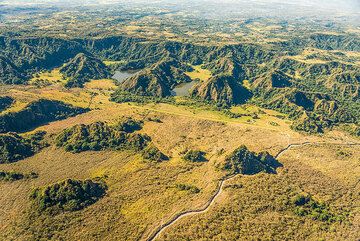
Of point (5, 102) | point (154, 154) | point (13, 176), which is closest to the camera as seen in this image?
point (13, 176)

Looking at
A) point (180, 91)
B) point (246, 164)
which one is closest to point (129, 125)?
point (246, 164)

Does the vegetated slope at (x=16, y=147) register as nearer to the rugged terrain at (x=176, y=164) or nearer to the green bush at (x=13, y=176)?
the rugged terrain at (x=176, y=164)

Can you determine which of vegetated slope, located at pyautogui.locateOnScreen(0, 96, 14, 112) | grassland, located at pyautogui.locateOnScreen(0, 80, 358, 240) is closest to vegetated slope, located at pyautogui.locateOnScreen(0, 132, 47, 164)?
grassland, located at pyautogui.locateOnScreen(0, 80, 358, 240)

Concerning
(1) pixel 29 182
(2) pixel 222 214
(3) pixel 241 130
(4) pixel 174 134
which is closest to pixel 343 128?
(3) pixel 241 130

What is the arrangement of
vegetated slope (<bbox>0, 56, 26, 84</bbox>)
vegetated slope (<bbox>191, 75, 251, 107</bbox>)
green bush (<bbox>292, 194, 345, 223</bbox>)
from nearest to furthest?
1. green bush (<bbox>292, 194, 345, 223</bbox>)
2. vegetated slope (<bbox>191, 75, 251, 107</bbox>)
3. vegetated slope (<bbox>0, 56, 26, 84</bbox>)

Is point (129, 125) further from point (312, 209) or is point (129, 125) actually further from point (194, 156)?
point (312, 209)

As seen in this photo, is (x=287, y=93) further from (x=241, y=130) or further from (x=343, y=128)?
(x=241, y=130)

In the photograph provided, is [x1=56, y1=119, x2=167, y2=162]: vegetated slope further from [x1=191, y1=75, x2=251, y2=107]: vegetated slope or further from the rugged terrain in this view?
[x1=191, y1=75, x2=251, y2=107]: vegetated slope

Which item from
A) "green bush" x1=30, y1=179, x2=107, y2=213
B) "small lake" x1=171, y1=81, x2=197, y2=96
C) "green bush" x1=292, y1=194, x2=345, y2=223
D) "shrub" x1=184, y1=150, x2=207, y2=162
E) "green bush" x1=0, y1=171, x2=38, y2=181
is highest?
"green bush" x1=30, y1=179, x2=107, y2=213
